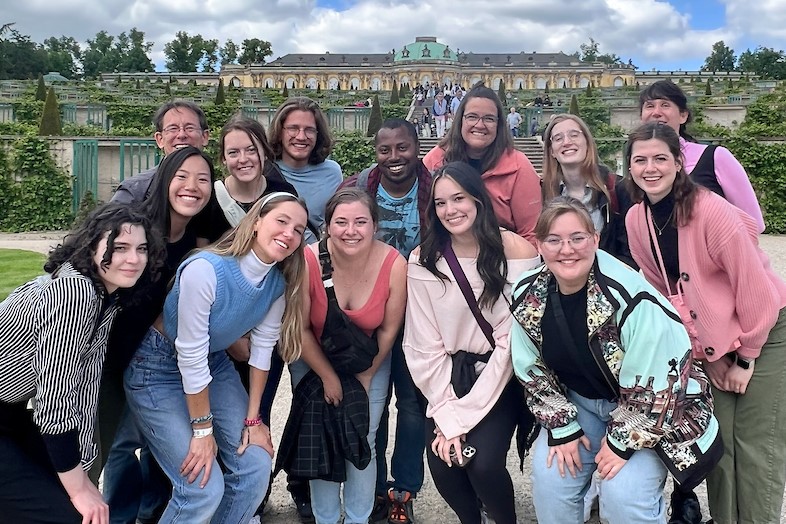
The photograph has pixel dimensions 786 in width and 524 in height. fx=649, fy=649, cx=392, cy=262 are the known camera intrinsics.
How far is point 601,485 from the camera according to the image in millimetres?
2248

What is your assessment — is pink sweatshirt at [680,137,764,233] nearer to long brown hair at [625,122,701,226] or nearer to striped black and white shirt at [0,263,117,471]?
long brown hair at [625,122,701,226]

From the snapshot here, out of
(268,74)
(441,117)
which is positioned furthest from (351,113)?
(268,74)

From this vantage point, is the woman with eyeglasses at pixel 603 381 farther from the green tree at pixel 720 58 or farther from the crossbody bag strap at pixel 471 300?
the green tree at pixel 720 58

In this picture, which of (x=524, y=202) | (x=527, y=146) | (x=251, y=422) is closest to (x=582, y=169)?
(x=524, y=202)

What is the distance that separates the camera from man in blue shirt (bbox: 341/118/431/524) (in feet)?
9.46

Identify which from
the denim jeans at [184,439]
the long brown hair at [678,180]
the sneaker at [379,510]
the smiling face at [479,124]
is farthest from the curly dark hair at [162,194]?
the long brown hair at [678,180]

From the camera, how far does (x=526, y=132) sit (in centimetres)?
2059

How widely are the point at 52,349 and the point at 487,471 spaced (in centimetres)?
156

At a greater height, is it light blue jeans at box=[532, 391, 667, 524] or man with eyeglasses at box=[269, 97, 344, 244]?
man with eyeglasses at box=[269, 97, 344, 244]

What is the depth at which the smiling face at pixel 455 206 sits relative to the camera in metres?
2.56

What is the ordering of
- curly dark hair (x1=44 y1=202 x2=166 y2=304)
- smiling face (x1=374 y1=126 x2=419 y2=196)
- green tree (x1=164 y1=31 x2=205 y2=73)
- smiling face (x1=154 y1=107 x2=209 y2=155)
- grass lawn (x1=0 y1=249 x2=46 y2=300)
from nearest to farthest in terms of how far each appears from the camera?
curly dark hair (x1=44 y1=202 x2=166 y2=304), smiling face (x1=374 y1=126 x2=419 y2=196), smiling face (x1=154 y1=107 x2=209 y2=155), grass lawn (x1=0 y1=249 x2=46 y2=300), green tree (x1=164 y1=31 x2=205 y2=73)

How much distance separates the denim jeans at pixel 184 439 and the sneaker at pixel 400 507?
2.18 feet

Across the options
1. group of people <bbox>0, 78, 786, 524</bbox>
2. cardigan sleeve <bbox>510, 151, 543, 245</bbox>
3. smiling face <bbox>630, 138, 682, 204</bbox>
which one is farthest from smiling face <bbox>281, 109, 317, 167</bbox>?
smiling face <bbox>630, 138, 682, 204</bbox>

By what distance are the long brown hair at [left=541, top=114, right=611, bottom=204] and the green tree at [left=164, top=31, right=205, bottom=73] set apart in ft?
223
